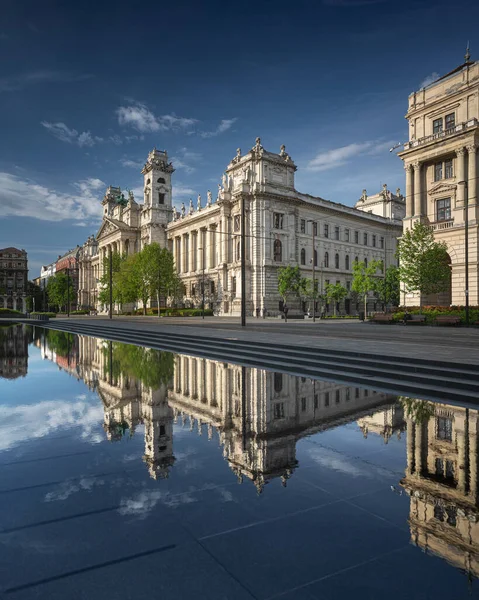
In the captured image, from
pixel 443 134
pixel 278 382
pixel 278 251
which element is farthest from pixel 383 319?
pixel 278 382

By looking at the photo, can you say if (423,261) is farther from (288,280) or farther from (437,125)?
(288,280)

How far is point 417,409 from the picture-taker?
23.5 feet

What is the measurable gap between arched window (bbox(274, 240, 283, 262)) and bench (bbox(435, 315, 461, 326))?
30626mm

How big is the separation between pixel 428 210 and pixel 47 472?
131 feet

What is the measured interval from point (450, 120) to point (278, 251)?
27033mm

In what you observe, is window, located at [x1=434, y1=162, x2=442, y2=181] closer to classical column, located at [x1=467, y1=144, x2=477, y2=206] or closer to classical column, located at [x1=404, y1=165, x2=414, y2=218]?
classical column, located at [x1=404, y1=165, x2=414, y2=218]

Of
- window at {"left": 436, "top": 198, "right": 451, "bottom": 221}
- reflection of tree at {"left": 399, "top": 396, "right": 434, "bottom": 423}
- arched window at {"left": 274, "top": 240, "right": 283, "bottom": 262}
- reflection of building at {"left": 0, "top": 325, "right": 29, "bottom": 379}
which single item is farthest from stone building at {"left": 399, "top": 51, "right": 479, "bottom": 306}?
reflection of building at {"left": 0, "top": 325, "right": 29, "bottom": 379}

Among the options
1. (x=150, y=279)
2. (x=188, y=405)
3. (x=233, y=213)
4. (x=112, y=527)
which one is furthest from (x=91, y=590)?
(x=150, y=279)

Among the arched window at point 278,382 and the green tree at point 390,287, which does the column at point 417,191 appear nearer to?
the green tree at point 390,287

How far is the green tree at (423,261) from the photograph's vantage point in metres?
33.6

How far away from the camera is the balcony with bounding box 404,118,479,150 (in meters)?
33.9

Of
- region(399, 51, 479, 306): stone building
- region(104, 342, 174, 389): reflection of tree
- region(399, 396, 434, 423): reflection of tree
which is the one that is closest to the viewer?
region(399, 396, 434, 423): reflection of tree

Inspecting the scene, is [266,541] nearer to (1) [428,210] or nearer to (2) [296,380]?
(2) [296,380]

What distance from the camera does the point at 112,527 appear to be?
11.0 ft
